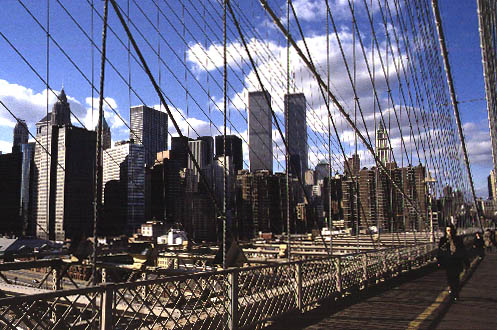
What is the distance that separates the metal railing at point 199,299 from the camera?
3631mm

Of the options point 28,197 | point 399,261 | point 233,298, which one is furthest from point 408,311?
point 28,197

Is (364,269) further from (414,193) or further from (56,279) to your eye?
(414,193)

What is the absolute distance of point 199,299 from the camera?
4.60 meters

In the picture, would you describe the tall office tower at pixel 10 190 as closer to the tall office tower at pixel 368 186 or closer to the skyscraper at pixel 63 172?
the skyscraper at pixel 63 172

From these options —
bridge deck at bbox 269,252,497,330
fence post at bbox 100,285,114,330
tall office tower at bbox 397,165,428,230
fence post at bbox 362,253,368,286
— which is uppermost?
tall office tower at bbox 397,165,428,230

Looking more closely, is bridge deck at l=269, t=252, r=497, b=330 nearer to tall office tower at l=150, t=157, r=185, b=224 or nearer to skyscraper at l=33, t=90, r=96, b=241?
skyscraper at l=33, t=90, r=96, b=241

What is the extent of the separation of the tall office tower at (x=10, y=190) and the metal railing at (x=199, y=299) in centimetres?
7148

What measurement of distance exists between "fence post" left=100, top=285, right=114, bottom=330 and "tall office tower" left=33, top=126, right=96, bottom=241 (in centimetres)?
511

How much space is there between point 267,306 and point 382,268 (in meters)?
5.78

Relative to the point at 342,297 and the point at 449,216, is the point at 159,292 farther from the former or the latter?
the point at 449,216

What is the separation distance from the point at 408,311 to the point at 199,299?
392 cm

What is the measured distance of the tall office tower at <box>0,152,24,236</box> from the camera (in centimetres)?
7136

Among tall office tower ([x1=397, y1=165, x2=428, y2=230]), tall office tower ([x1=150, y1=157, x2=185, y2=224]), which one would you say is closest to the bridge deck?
tall office tower ([x1=397, y1=165, x2=428, y2=230])

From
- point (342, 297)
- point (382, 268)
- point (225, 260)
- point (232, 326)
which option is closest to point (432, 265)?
point (382, 268)
